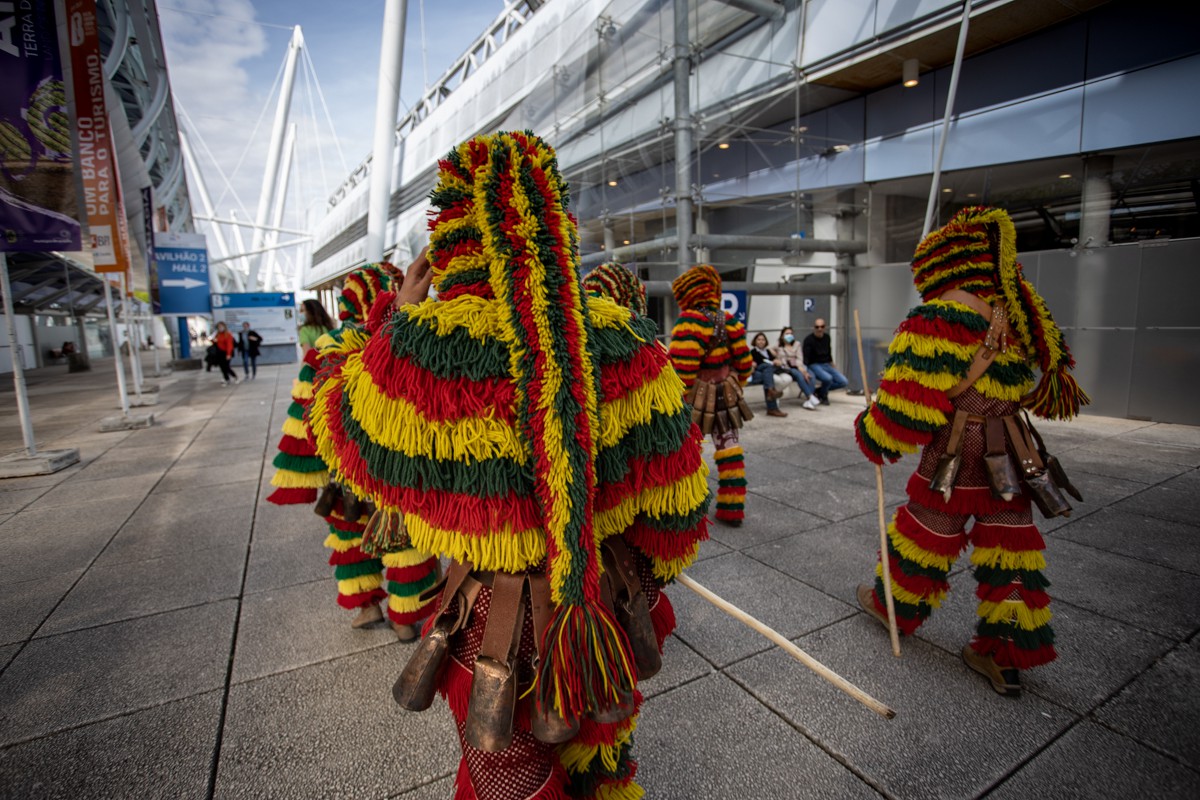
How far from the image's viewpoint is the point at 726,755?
2.12m

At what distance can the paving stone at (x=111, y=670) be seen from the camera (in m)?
2.43

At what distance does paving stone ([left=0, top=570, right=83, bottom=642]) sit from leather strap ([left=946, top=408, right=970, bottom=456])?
4784 mm

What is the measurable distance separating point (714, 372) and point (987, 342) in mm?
2200

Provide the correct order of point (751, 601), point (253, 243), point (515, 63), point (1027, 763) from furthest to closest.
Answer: point (253, 243) < point (515, 63) < point (751, 601) < point (1027, 763)

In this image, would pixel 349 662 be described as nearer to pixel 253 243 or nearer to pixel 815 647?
pixel 815 647

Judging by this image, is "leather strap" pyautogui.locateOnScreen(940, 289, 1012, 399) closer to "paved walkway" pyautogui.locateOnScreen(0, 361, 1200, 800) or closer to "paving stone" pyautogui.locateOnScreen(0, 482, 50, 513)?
"paved walkway" pyautogui.locateOnScreen(0, 361, 1200, 800)

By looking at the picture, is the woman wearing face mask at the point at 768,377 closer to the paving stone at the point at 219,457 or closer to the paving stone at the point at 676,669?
the paving stone at the point at 676,669

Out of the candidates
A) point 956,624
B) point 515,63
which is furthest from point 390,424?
point 515,63

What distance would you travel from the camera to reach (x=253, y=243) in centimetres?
5484

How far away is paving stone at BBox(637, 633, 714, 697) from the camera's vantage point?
2518 mm

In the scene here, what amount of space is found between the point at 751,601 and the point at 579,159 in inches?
468

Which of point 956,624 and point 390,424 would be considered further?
point 956,624

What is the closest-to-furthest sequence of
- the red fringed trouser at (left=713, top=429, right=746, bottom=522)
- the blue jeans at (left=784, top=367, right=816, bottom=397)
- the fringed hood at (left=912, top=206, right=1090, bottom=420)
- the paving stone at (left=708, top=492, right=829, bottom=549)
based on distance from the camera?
the fringed hood at (left=912, top=206, right=1090, bottom=420) < the paving stone at (left=708, top=492, right=829, bottom=549) < the red fringed trouser at (left=713, top=429, right=746, bottom=522) < the blue jeans at (left=784, top=367, right=816, bottom=397)

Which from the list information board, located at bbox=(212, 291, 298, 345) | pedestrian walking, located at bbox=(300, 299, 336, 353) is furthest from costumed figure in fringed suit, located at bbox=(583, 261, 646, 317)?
information board, located at bbox=(212, 291, 298, 345)
